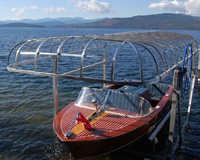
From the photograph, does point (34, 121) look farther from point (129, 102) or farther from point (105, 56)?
point (129, 102)

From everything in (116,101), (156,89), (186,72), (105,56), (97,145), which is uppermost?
(105,56)

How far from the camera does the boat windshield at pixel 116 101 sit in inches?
421

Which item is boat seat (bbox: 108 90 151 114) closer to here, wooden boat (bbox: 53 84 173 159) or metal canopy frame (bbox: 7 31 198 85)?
wooden boat (bbox: 53 84 173 159)

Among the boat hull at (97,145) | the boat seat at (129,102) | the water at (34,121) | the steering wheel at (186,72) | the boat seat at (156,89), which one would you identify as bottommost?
the water at (34,121)

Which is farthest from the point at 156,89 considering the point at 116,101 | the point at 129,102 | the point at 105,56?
the point at 116,101

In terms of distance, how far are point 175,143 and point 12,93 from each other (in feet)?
40.3

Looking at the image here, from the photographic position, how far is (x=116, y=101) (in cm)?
1090

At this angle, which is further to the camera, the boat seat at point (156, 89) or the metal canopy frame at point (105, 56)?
the boat seat at point (156, 89)

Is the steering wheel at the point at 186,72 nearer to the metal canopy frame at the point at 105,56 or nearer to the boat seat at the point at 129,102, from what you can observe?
the metal canopy frame at the point at 105,56

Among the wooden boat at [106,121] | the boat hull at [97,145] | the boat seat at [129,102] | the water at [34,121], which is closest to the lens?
the boat hull at [97,145]

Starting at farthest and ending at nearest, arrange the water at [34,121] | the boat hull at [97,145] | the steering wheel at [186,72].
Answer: the water at [34,121] < the steering wheel at [186,72] < the boat hull at [97,145]

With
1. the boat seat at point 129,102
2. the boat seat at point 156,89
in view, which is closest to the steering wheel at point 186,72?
the boat seat at point 156,89

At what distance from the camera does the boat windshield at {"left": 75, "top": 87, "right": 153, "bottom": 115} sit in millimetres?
10695

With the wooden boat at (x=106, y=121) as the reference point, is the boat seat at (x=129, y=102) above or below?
above
